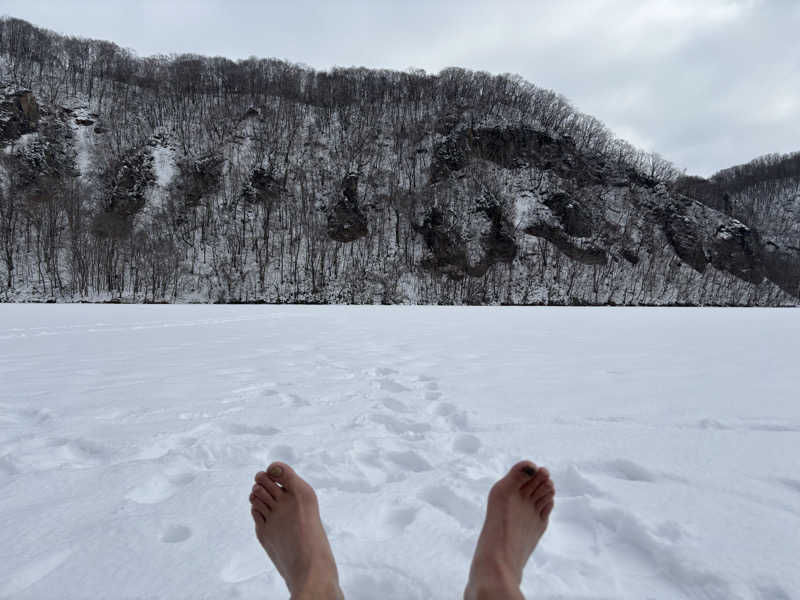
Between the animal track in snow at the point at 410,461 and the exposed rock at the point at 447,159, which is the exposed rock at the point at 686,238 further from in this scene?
the animal track in snow at the point at 410,461

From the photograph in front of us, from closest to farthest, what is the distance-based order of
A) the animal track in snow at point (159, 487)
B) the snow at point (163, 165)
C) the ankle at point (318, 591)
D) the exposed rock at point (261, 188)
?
the ankle at point (318, 591) → the animal track in snow at point (159, 487) → the snow at point (163, 165) → the exposed rock at point (261, 188)

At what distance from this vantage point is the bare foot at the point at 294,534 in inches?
32.7

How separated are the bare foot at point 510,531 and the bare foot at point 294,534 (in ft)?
1.05

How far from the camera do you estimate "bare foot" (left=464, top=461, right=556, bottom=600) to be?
0.80 meters

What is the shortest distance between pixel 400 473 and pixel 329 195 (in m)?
35.2

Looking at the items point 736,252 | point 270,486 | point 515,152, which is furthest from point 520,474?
point 736,252

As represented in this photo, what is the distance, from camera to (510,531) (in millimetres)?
941

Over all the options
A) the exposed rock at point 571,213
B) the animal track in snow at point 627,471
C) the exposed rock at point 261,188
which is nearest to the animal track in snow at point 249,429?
the animal track in snow at point 627,471

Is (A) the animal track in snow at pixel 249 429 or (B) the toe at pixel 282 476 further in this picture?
(A) the animal track in snow at pixel 249 429

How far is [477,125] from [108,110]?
36.8 metres

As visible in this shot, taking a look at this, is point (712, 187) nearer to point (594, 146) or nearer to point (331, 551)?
point (594, 146)

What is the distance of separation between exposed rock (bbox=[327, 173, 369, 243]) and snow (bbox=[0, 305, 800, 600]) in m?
29.6

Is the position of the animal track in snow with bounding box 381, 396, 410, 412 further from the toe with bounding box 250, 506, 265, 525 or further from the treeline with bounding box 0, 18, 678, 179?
the treeline with bounding box 0, 18, 678, 179

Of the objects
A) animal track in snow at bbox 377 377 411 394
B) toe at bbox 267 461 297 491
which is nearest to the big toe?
toe at bbox 267 461 297 491
